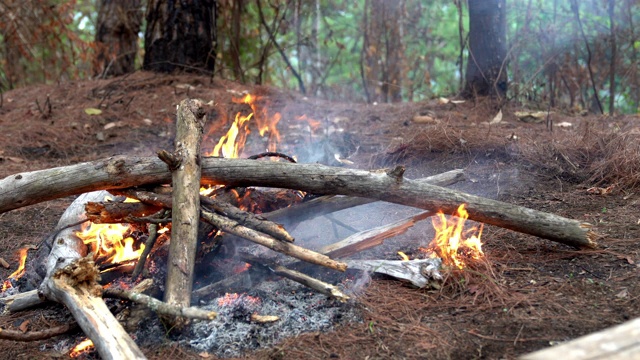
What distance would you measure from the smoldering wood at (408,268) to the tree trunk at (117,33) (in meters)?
7.20

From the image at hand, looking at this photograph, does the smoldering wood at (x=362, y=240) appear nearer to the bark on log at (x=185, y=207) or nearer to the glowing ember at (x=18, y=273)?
the bark on log at (x=185, y=207)

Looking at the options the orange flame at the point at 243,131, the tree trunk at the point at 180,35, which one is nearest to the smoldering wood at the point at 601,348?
the orange flame at the point at 243,131

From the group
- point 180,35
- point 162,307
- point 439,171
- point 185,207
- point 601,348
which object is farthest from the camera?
point 180,35

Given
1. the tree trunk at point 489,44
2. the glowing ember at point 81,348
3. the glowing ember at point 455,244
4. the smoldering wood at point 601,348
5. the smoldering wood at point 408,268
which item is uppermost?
the tree trunk at point 489,44

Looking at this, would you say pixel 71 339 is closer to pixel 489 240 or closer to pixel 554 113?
pixel 489 240

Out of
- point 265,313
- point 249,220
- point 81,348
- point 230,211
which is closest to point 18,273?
point 81,348

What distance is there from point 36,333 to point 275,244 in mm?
1366

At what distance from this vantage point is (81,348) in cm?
310

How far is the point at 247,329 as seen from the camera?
3.22m

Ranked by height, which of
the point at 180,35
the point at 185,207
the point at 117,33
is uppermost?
the point at 117,33

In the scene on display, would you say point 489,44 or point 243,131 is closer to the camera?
point 243,131

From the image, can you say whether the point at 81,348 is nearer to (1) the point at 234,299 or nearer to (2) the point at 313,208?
(1) the point at 234,299

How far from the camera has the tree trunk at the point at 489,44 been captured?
746cm

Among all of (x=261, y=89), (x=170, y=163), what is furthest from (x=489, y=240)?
(x=261, y=89)
